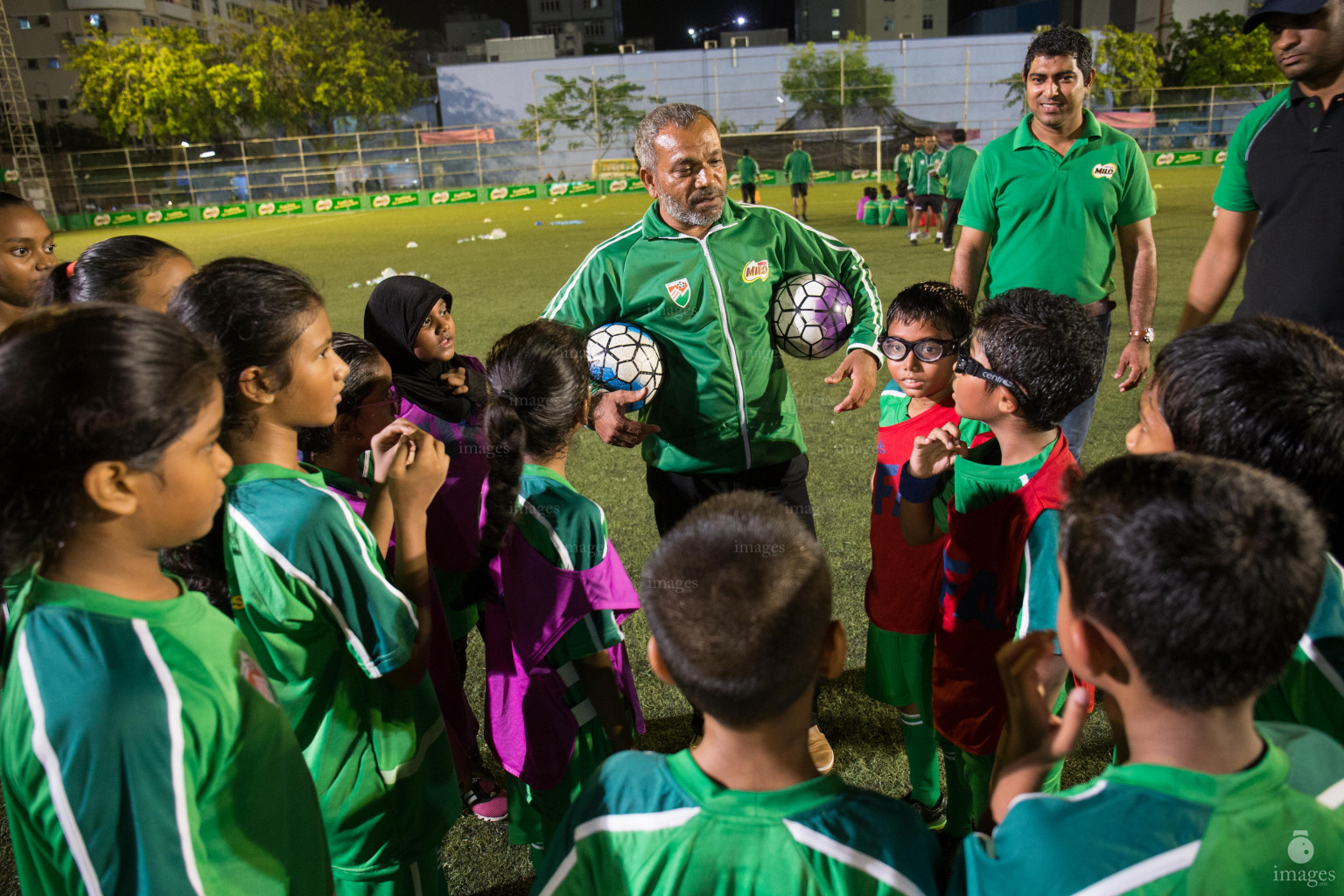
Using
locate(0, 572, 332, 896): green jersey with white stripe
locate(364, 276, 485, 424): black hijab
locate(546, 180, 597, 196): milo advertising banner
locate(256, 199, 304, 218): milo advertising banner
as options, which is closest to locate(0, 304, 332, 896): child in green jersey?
locate(0, 572, 332, 896): green jersey with white stripe

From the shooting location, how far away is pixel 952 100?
5722 cm

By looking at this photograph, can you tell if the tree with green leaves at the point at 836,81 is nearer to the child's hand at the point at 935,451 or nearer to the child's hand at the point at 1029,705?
the child's hand at the point at 935,451

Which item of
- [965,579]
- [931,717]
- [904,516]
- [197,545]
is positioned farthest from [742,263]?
[197,545]

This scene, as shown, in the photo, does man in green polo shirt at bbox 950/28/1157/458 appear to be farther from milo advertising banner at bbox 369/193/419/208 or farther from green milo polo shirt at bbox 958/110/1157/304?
milo advertising banner at bbox 369/193/419/208

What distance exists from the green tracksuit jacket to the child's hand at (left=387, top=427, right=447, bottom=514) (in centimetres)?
123

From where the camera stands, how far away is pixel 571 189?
120 feet

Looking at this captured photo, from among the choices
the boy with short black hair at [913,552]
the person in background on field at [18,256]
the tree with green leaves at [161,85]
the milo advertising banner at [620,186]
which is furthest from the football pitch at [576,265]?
the tree with green leaves at [161,85]

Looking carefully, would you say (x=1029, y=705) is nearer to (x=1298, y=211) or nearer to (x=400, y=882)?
(x=400, y=882)

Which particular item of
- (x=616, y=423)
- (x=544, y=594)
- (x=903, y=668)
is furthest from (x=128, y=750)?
(x=903, y=668)

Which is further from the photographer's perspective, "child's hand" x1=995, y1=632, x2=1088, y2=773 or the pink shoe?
the pink shoe

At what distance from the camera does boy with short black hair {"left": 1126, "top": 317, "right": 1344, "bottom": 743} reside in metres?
1.44

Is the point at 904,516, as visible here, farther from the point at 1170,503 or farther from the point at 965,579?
the point at 1170,503

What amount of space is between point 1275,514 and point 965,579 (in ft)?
4.33

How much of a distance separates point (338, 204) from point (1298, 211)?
38082 millimetres
